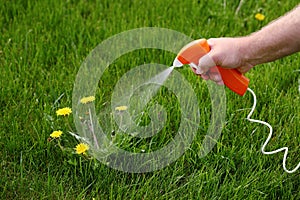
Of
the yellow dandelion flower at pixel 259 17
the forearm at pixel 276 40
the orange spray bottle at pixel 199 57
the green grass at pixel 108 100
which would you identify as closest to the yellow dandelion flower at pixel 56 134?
the green grass at pixel 108 100

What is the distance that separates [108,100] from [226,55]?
0.64 metres

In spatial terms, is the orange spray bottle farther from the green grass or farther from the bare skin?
the green grass

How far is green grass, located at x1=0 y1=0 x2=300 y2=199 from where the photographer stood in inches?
73.8

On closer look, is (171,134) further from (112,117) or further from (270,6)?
(270,6)

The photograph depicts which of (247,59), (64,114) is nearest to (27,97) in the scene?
(64,114)

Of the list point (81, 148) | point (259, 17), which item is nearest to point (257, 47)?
point (81, 148)

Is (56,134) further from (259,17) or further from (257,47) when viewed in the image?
(259,17)

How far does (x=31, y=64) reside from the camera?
8.10ft

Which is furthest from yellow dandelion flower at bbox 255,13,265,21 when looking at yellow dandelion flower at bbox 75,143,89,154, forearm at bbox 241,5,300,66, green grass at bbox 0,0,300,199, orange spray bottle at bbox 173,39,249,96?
yellow dandelion flower at bbox 75,143,89,154

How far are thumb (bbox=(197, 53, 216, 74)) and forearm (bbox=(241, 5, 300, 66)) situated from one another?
0.11 metres

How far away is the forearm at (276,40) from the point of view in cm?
155

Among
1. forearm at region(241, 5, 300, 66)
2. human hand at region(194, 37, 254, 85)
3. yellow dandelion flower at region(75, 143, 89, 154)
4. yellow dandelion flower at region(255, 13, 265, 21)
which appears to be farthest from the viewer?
yellow dandelion flower at region(255, 13, 265, 21)

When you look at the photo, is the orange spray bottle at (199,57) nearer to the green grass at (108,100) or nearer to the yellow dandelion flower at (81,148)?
the green grass at (108,100)

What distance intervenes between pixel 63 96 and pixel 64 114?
0.29 metres
